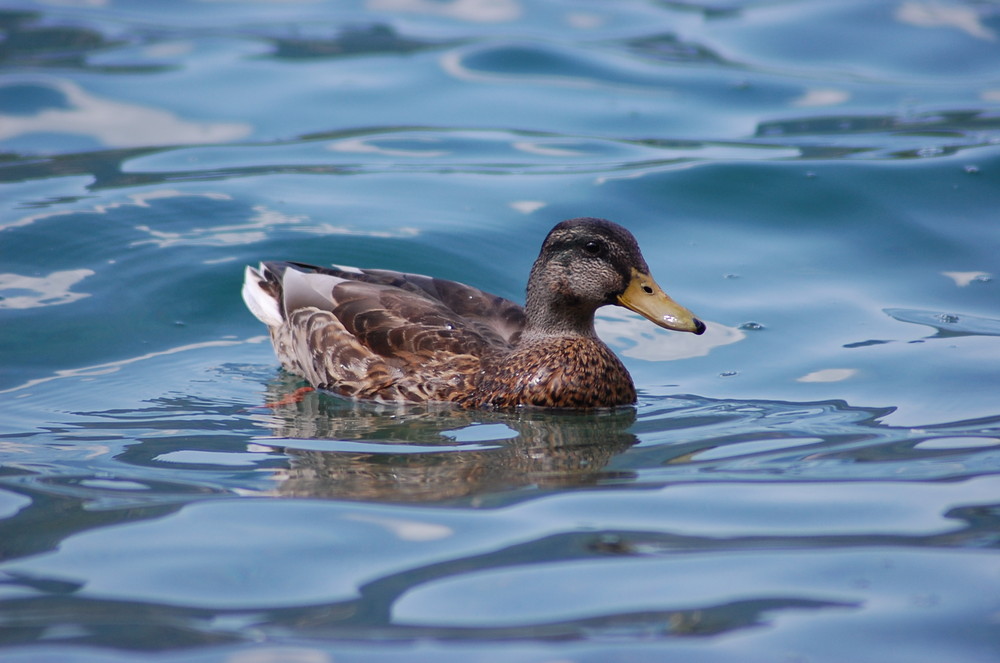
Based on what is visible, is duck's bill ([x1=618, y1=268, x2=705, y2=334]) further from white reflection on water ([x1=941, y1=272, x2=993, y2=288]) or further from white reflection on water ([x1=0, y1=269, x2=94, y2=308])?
white reflection on water ([x1=0, y1=269, x2=94, y2=308])

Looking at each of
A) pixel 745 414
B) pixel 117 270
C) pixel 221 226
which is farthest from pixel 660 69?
pixel 745 414

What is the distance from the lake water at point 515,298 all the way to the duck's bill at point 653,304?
21.3 inches

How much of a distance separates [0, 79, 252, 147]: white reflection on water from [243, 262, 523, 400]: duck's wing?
4.71m

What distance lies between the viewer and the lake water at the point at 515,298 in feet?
14.7

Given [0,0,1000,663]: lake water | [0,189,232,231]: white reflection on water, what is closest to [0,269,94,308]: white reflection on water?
[0,0,1000,663]: lake water

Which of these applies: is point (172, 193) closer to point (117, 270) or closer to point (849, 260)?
point (117, 270)

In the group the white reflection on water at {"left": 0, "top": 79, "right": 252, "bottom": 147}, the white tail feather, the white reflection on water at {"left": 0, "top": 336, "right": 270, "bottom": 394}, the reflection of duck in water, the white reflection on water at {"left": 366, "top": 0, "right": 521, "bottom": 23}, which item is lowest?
the reflection of duck in water

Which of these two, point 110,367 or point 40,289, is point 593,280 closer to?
point 110,367

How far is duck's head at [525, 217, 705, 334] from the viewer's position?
7141mm

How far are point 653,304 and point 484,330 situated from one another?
49.6 inches

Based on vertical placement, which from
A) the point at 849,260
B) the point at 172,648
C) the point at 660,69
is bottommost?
the point at 172,648

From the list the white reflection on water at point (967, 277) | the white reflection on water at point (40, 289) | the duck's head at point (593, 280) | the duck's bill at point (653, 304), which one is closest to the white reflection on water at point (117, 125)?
the white reflection on water at point (40, 289)

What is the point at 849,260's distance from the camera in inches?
388

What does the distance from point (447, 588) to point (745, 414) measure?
286 centimetres
